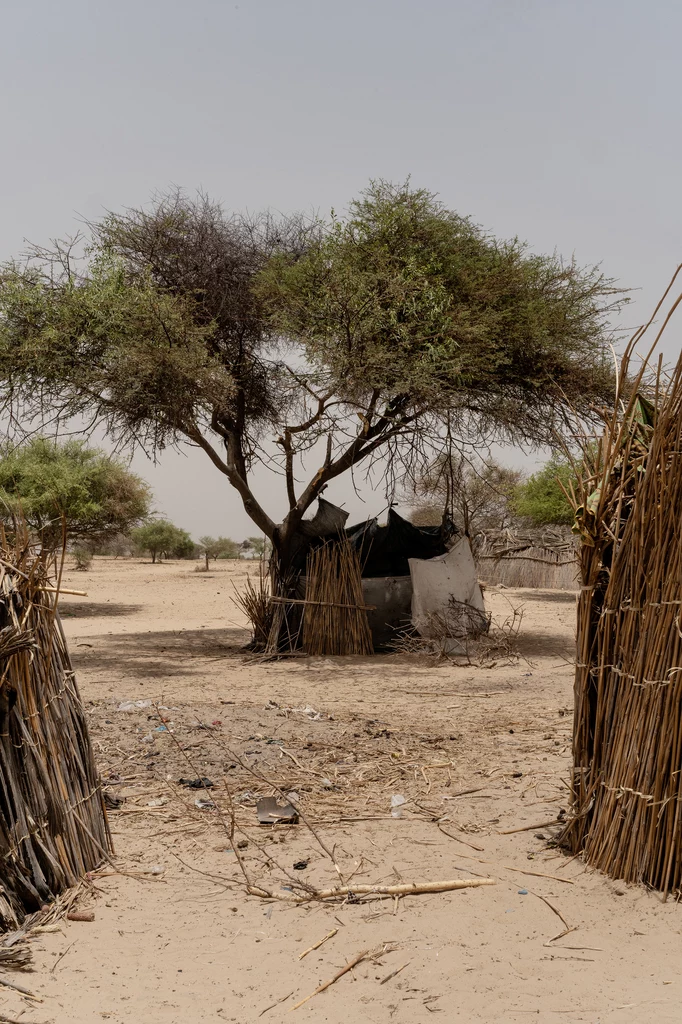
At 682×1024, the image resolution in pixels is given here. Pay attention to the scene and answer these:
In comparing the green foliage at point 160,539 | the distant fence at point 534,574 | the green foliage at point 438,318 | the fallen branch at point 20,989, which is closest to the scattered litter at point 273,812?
the fallen branch at point 20,989

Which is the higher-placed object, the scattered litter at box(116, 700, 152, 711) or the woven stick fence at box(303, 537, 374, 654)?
the woven stick fence at box(303, 537, 374, 654)

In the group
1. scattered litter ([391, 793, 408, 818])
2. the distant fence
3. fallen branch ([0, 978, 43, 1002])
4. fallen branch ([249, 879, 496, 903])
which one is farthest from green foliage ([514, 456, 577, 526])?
fallen branch ([0, 978, 43, 1002])

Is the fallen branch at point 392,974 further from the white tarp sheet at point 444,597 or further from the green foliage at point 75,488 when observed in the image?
the green foliage at point 75,488

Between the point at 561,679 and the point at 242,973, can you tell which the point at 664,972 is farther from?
the point at 561,679

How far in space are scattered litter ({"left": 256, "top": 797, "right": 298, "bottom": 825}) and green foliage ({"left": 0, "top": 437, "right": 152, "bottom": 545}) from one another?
519 inches

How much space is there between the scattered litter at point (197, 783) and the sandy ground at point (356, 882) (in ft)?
0.23

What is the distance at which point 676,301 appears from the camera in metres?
3.23

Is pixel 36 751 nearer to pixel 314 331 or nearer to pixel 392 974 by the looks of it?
pixel 392 974

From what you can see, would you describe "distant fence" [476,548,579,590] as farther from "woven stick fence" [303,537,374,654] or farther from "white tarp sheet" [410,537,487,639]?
"woven stick fence" [303,537,374,654]

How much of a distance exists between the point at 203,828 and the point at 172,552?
32.0 m

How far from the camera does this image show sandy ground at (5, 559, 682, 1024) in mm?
2881

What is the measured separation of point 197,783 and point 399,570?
20.9 ft

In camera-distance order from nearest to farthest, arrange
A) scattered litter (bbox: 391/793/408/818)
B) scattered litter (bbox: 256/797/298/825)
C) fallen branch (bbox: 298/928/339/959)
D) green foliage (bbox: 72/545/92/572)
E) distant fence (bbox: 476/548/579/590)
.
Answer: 1. fallen branch (bbox: 298/928/339/959)
2. scattered litter (bbox: 256/797/298/825)
3. scattered litter (bbox: 391/793/408/818)
4. distant fence (bbox: 476/548/579/590)
5. green foliage (bbox: 72/545/92/572)

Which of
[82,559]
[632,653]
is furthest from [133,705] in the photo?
[82,559]
